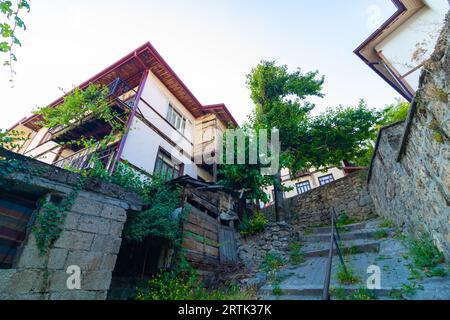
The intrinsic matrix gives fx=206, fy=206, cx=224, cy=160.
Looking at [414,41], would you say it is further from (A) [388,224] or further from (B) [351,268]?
(B) [351,268]

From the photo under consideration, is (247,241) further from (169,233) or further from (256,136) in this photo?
(256,136)

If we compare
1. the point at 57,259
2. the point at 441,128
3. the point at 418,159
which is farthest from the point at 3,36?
the point at 418,159

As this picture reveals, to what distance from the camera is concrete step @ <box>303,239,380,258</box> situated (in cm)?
582

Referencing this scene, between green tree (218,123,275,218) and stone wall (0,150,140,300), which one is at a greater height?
green tree (218,123,275,218)

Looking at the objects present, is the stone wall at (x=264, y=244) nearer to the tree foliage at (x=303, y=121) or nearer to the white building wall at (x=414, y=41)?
the tree foliage at (x=303, y=121)

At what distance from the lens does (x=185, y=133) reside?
1135cm

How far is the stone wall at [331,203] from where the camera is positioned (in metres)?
10.1

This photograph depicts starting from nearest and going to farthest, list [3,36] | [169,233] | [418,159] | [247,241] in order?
[3,36] → [418,159] → [169,233] → [247,241]

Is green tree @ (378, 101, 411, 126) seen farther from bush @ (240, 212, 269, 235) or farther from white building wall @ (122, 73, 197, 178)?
white building wall @ (122, 73, 197, 178)

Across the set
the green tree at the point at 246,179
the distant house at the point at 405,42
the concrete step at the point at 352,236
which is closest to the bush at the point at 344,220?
the concrete step at the point at 352,236

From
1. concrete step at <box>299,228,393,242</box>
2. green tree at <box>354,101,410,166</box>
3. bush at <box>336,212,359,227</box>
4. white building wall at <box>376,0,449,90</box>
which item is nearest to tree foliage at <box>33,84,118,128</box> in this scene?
concrete step at <box>299,228,393,242</box>

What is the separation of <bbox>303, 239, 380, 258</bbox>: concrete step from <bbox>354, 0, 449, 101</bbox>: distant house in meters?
6.11

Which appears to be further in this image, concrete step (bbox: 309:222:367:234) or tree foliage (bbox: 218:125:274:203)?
tree foliage (bbox: 218:125:274:203)
